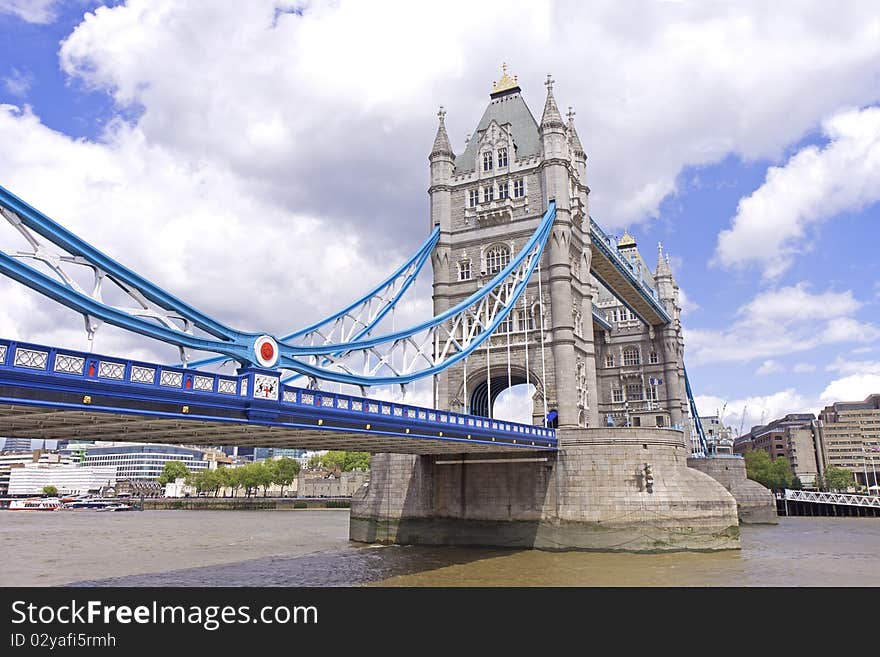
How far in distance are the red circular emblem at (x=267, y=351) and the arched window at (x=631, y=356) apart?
50.4 m

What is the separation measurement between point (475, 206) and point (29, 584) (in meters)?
27.6

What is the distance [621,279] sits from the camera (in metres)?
50.8

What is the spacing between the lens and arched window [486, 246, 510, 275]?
38.1 m

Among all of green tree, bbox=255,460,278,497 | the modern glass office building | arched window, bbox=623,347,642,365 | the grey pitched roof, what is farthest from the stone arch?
the modern glass office building

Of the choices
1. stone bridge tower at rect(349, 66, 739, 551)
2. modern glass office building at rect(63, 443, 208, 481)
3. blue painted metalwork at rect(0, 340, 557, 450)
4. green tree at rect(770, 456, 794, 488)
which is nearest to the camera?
blue painted metalwork at rect(0, 340, 557, 450)

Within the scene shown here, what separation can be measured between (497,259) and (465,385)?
960cm

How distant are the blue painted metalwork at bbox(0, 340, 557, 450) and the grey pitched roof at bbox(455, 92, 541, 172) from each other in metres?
21.6

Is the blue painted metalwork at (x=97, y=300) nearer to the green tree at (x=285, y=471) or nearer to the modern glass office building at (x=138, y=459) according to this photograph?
the green tree at (x=285, y=471)

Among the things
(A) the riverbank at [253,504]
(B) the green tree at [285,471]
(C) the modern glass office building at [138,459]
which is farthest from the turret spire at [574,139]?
(C) the modern glass office building at [138,459]

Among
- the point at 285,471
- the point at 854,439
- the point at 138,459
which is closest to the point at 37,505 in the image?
the point at 285,471

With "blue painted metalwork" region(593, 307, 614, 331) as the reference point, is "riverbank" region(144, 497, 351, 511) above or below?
below

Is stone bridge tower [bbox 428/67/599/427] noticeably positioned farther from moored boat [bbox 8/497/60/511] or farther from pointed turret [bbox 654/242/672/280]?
moored boat [bbox 8/497/60/511]
